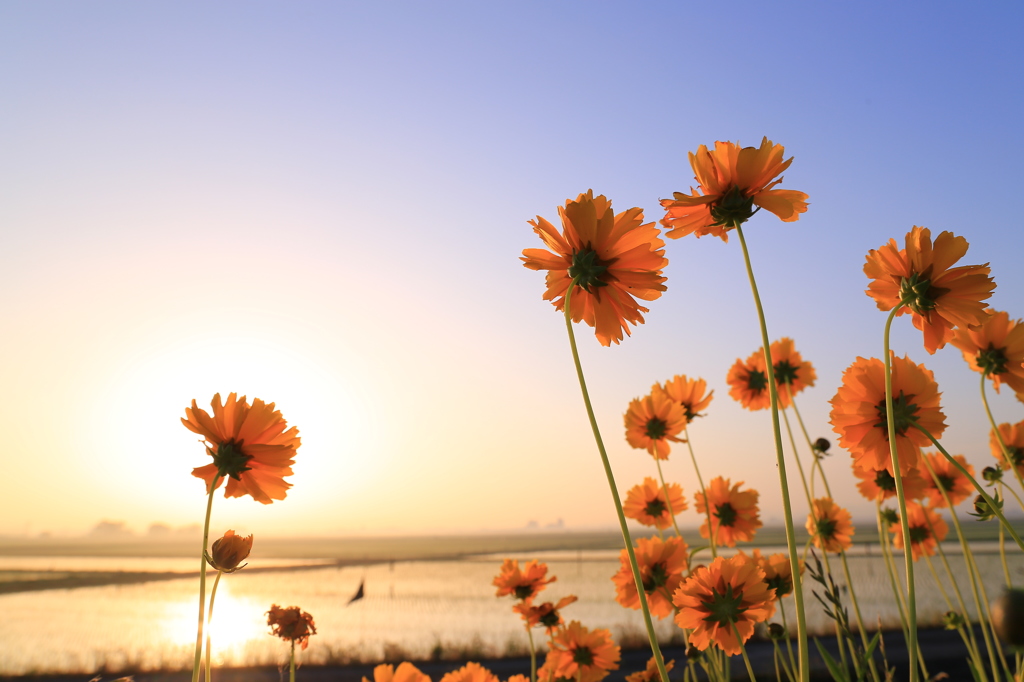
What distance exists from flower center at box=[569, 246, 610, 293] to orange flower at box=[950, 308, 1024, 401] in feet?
4.15

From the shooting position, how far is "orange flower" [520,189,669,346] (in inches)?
39.0

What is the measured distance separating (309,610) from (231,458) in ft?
22.2

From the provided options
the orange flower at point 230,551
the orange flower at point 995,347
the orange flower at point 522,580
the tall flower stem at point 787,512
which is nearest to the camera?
the tall flower stem at point 787,512

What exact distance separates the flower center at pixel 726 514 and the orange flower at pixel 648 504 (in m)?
0.29

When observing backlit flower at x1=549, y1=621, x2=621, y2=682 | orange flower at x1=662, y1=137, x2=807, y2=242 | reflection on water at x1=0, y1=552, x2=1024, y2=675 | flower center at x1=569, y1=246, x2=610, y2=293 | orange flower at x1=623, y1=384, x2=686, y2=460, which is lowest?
reflection on water at x1=0, y1=552, x2=1024, y2=675

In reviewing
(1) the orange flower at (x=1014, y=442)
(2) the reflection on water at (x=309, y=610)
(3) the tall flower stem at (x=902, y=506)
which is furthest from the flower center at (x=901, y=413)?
(2) the reflection on water at (x=309, y=610)

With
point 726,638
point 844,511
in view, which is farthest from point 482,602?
point 726,638

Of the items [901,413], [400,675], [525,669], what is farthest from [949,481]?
[525,669]

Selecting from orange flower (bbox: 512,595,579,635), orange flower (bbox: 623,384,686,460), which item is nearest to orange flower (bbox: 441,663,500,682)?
orange flower (bbox: 623,384,686,460)

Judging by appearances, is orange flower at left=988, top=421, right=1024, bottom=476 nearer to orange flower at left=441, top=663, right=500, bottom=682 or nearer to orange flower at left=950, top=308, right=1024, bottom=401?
orange flower at left=950, top=308, right=1024, bottom=401

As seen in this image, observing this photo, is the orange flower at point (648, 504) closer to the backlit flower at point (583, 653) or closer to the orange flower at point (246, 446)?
the backlit flower at point (583, 653)

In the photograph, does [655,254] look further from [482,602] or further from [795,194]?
[482,602]

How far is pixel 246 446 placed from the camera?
1.20 meters

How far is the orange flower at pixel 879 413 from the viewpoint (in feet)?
3.50
